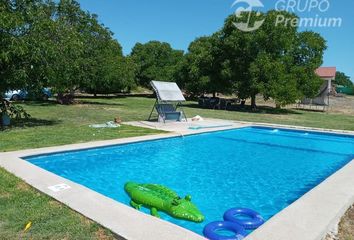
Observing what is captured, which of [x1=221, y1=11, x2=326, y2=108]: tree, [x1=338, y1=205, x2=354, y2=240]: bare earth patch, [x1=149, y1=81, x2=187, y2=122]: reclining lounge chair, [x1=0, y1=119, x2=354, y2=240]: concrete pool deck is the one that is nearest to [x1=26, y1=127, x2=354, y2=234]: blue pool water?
[x1=0, y1=119, x2=354, y2=240]: concrete pool deck

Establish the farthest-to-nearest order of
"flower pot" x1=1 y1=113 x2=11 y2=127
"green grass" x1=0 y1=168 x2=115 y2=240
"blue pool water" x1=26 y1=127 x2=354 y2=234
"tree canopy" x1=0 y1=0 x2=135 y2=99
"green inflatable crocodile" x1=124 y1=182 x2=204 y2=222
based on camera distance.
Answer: "flower pot" x1=1 y1=113 x2=11 y2=127, "tree canopy" x1=0 y1=0 x2=135 y2=99, "blue pool water" x1=26 y1=127 x2=354 y2=234, "green inflatable crocodile" x1=124 y1=182 x2=204 y2=222, "green grass" x1=0 y1=168 x2=115 y2=240

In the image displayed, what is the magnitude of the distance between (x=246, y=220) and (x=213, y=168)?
3.71 metres

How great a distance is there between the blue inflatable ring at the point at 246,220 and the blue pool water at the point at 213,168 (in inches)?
11.4

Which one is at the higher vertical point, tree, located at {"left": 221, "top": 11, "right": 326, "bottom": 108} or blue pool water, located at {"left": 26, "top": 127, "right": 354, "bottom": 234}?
tree, located at {"left": 221, "top": 11, "right": 326, "bottom": 108}

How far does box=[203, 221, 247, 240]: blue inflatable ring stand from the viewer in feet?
15.3

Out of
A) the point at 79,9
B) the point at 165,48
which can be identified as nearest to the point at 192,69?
the point at 79,9

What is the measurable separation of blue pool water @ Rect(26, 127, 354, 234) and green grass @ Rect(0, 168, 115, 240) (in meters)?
1.63

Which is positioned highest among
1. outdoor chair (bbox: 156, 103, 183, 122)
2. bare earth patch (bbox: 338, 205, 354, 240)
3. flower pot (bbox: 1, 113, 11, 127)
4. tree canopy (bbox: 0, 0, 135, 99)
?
tree canopy (bbox: 0, 0, 135, 99)

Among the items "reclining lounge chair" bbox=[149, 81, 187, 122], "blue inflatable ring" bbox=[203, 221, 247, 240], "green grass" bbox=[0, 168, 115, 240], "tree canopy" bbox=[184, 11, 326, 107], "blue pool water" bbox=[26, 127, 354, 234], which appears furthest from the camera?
"tree canopy" bbox=[184, 11, 326, 107]

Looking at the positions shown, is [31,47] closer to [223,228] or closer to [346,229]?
[223,228]

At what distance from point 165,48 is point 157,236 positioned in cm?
4991

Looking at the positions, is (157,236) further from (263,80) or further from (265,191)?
(263,80)

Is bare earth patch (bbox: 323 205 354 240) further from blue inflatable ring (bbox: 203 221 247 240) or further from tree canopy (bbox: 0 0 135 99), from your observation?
tree canopy (bbox: 0 0 135 99)

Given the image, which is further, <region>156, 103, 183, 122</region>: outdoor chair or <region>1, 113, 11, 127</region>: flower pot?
<region>156, 103, 183, 122</region>: outdoor chair
